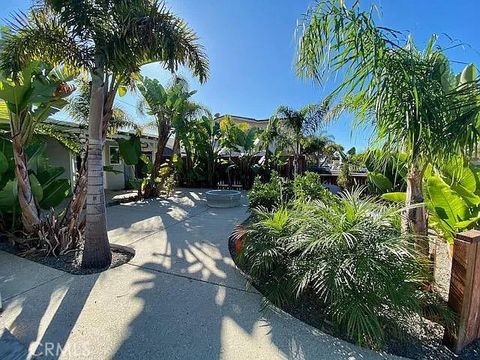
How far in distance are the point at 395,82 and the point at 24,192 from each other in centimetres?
591

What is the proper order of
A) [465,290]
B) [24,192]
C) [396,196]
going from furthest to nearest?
[396,196] < [24,192] < [465,290]

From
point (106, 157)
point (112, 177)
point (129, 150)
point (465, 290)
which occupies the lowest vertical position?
point (465, 290)

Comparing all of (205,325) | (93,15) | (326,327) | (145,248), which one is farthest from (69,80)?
(326,327)

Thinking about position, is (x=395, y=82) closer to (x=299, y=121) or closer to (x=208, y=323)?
(x=208, y=323)

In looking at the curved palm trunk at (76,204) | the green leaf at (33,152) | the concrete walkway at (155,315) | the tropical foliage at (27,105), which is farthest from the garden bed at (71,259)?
the green leaf at (33,152)

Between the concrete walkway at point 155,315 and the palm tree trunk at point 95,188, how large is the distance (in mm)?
358

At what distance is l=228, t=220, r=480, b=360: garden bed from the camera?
7.80ft

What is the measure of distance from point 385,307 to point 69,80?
19.7 feet

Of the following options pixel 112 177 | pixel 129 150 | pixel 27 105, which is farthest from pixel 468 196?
pixel 112 177

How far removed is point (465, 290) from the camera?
2357 millimetres

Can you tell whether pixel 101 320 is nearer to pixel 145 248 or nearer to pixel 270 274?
pixel 270 274

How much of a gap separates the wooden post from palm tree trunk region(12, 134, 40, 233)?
6149mm

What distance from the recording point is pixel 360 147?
3.33 m

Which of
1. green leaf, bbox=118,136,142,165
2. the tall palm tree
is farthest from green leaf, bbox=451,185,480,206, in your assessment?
the tall palm tree
